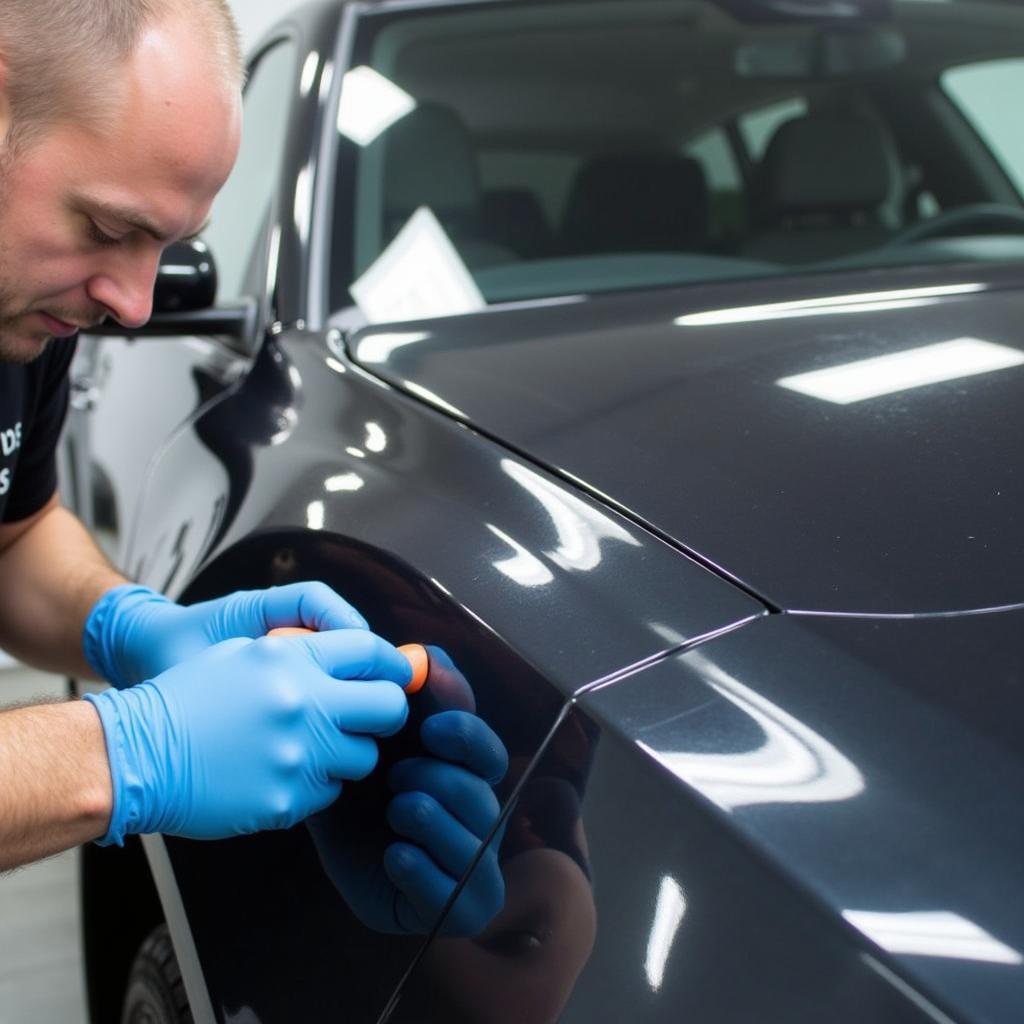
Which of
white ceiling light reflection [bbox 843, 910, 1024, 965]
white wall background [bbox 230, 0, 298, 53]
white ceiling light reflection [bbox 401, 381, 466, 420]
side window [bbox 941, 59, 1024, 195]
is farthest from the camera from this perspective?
white wall background [bbox 230, 0, 298, 53]

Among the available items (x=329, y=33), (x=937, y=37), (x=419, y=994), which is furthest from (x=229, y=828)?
(x=937, y=37)

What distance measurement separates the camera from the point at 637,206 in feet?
6.44

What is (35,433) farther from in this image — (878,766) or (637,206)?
(878,766)

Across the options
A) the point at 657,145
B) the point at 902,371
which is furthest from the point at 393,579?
the point at 657,145

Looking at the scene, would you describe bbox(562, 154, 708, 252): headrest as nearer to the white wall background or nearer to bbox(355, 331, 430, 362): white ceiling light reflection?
bbox(355, 331, 430, 362): white ceiling light reflection

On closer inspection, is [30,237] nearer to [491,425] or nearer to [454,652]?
[491,425]

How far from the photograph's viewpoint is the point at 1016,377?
1082 mm

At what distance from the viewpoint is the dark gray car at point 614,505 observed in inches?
26.4

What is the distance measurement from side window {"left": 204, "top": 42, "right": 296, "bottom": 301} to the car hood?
54 cm

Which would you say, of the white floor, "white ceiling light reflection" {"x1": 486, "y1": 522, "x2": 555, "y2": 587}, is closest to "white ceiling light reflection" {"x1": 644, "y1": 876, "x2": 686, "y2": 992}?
"white ceiling light reflection" {"x1": 486, "y1": 522, "x2": 555, "y2": 587}

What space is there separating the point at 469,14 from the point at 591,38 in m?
0.20

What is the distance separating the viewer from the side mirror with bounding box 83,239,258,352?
1.52m

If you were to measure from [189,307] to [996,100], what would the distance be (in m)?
1.93

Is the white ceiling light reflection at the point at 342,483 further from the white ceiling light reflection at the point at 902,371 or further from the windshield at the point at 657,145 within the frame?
the windshield at the point at 657,145
